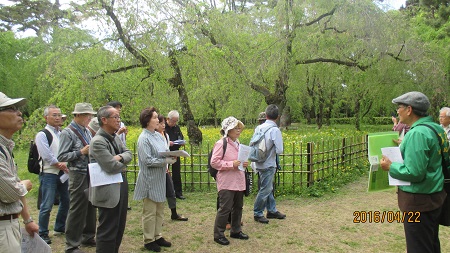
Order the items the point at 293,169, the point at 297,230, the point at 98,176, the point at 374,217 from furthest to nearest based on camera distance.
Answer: the point at 293,169
the point at 374,217
the point at 297,230
the point at 98,176

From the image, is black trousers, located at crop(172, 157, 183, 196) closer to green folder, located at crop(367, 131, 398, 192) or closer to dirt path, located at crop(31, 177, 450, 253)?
dirt path, located at crop(31, 177, 450, 253)

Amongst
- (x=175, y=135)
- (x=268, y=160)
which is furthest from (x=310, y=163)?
(x=175, y=135)

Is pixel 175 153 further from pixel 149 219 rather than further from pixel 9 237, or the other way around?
pixel 9 237

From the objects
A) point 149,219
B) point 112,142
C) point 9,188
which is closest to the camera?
point 9,188

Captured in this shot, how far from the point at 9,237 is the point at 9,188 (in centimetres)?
32

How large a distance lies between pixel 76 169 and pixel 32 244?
1793 mm

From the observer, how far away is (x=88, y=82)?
9633 millimetres

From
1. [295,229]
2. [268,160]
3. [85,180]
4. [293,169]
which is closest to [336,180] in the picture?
[293,169]

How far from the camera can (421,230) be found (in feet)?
9.21

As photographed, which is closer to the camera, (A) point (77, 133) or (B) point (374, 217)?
(A) point (77, 133)

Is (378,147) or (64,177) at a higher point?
(378,147)

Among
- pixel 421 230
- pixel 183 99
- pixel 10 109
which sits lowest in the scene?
pixel 421 230

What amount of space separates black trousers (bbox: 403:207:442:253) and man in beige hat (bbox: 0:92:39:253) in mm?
2979

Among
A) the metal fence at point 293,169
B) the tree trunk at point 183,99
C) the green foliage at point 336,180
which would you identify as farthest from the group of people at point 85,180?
the tree trunk at point 183,99
